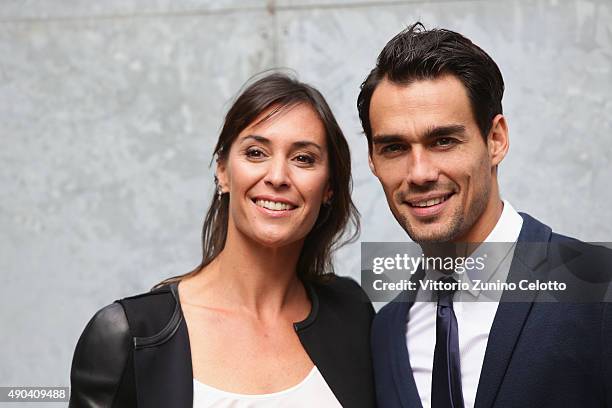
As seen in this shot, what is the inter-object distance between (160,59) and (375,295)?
1524mm

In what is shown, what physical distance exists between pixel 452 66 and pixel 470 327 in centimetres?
70

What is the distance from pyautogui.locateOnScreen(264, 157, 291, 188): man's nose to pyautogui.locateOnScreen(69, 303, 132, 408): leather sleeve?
55cm

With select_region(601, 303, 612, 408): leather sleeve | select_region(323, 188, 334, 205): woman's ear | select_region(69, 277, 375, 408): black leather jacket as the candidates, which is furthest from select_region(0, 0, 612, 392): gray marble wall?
select_region(601, 303, 612, 408): leather sleeve

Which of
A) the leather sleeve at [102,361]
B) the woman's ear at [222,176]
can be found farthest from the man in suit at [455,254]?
the leather sleeve at [102,361]

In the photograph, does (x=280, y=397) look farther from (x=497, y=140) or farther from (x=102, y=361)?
(x=497, y=140)

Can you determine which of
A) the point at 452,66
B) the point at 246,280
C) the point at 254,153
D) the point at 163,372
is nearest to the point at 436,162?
the point at 452,66

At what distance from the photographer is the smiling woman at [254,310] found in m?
2.33

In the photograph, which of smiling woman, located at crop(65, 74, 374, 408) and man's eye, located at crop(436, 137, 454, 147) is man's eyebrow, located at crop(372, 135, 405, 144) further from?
smiling woman, located at crop(65, 74, 374, 408)

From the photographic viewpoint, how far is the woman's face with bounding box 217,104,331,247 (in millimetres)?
2488

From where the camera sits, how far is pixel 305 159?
101 inches

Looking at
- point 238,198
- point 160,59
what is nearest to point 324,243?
point 238,198

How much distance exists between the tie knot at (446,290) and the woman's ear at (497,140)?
1.13 feet

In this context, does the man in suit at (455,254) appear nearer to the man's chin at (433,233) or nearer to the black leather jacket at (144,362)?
the man's chin at (433,233)

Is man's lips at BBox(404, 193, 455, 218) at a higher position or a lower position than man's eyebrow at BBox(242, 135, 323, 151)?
lower
